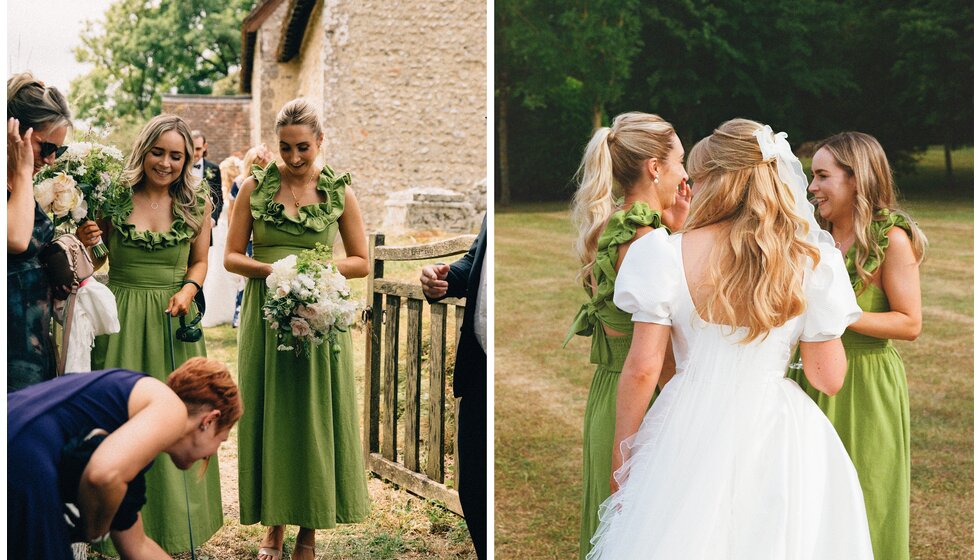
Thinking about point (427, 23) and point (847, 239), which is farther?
point (427, 23)

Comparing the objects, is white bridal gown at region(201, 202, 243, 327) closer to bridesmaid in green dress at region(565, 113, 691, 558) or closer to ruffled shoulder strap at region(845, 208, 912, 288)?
bridesmaid in green dress at region(565, 113, 691, 558)

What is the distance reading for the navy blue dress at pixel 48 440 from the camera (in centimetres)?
256

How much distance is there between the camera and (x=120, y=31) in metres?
3.18

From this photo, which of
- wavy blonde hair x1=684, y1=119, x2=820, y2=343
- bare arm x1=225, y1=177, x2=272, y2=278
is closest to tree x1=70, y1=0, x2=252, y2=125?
bare arm x1=225, y1=177, x2=272, y2=278

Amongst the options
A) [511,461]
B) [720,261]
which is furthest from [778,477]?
[511,461]

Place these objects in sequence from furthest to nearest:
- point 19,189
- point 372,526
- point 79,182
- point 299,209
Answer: point 372,526, point 299,209, point 79,182, point 19,189

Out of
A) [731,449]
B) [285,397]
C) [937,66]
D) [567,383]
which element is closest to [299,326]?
[285,397]

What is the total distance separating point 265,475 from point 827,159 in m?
2.08

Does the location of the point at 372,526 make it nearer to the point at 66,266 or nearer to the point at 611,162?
the point at 66,266

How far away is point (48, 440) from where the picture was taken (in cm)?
258

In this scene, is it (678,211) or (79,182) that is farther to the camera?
(678,211)

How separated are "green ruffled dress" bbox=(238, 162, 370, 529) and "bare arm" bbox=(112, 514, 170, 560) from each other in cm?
50

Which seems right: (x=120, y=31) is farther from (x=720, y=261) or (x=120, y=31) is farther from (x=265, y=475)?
(x=720, y=261)

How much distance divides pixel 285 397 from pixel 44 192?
101 centimetres
